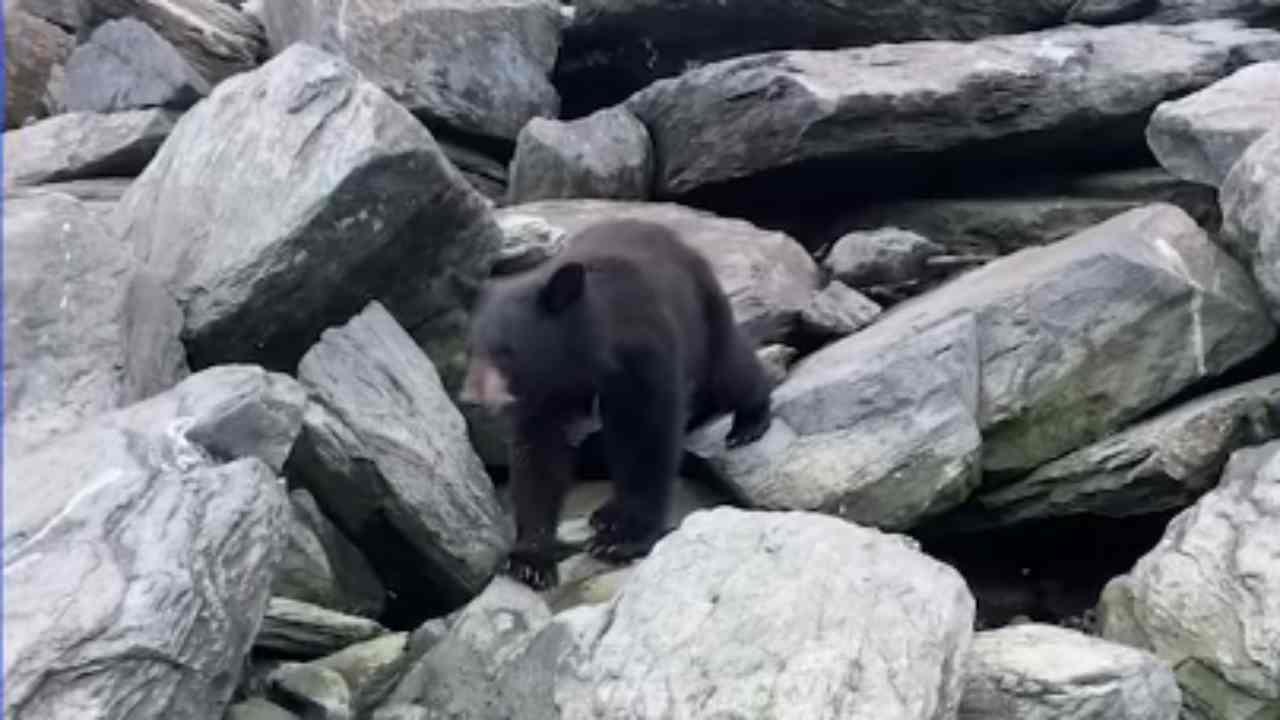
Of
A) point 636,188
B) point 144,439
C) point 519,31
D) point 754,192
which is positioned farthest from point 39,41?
point 144,439

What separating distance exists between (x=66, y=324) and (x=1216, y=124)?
215 inches

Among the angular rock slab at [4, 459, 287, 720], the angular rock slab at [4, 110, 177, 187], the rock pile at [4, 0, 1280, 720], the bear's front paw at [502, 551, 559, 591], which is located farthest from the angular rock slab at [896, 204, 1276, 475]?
the angular rock slab at [4, 110, 177, 187]

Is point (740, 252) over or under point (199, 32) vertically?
under

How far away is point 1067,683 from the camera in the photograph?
5492 millimetres

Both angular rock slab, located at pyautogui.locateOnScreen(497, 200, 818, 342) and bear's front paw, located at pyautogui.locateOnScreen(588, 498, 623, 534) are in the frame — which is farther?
angular rock slab, located at pyautogui.locateOnScreen(497, 200, 818, 342)

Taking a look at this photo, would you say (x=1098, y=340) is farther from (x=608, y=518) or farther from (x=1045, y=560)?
(x=608, y=518)

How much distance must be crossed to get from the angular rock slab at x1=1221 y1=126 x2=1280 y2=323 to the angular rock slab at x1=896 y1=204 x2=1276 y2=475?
0.17m

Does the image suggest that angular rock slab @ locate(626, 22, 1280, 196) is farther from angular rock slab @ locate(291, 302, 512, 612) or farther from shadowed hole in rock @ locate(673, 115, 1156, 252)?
angular rock slab @ locate(291, 302, 512, 612)

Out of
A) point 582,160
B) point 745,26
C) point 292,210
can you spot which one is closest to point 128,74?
point 582,160

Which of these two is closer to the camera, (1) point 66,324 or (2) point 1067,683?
(2) point 1067,683

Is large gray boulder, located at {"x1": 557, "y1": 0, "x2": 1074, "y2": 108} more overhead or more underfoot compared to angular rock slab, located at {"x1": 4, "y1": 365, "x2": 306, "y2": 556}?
more underfoot

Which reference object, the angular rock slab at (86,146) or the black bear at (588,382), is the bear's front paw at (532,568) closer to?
the black bear at (588,382)

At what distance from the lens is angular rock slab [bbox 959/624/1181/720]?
5477mm

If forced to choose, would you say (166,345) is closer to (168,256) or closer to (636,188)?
(168,256)
